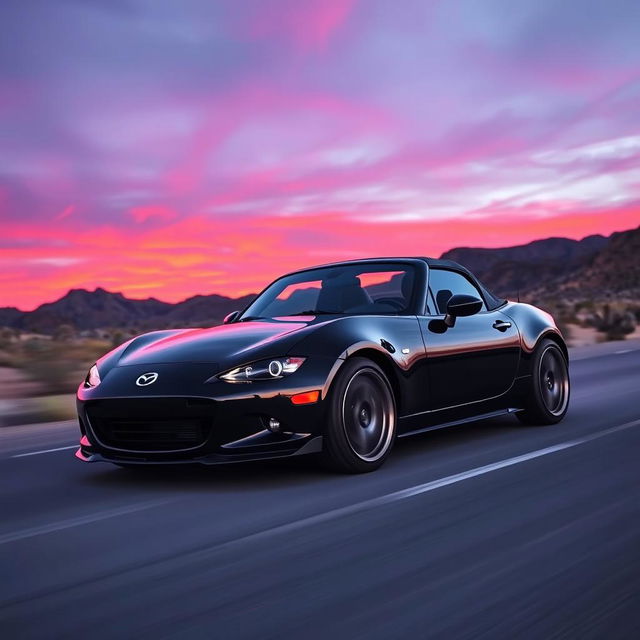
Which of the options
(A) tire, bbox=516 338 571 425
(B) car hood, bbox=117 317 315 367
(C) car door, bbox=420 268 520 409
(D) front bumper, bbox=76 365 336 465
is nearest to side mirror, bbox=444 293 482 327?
(C) car door, bbox=420 268 520 409

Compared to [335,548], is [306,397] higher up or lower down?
higher up

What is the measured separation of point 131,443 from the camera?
19.7 feet

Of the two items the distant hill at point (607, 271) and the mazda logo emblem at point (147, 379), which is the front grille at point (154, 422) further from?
the distant hill at point (607, 271)

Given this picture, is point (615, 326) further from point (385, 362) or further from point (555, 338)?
point (385, 362)

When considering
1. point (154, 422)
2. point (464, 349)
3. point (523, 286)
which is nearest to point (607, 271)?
point (523, 286)

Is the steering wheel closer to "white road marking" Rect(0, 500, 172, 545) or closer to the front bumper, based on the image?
the front bumper

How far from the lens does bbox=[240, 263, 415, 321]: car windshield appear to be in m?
7.36

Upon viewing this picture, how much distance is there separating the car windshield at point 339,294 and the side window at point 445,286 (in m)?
0.24

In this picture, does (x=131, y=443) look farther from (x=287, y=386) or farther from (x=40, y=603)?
(x=40, y=603)

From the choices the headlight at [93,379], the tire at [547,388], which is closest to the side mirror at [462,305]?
the tire at [547,388]

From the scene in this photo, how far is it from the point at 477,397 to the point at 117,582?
162 inches

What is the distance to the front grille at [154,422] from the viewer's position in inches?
226

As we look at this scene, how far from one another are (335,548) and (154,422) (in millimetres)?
1871

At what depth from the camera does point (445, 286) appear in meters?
7.86
